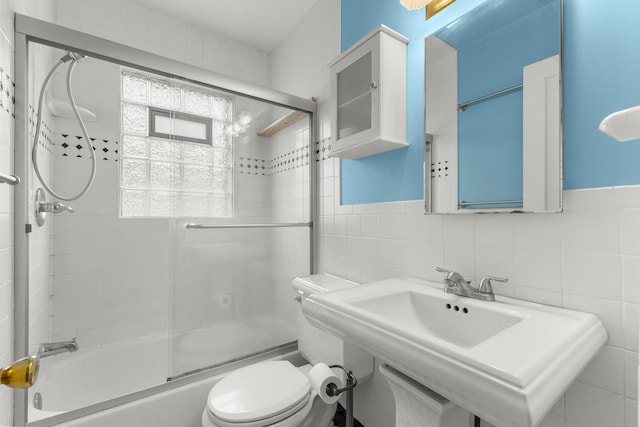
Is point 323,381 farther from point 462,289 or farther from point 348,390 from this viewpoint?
point 462,289

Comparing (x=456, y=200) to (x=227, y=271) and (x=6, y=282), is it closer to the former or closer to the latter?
(x=227, y=271)

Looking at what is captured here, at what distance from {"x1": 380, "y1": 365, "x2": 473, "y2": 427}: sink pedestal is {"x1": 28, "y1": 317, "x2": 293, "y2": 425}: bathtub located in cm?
105

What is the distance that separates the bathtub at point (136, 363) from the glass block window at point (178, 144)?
71 cm

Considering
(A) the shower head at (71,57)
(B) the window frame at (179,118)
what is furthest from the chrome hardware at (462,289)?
(A) the shower head at (71,57)

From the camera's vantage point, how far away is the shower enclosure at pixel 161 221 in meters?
1.51

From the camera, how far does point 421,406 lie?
807 millimetres

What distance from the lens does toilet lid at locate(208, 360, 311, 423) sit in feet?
3.51

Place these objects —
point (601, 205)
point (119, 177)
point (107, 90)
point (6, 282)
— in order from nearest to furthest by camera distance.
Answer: point (601, 205) → point (6, 282) → point (107, 90) → point (119, 177)

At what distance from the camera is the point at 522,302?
2.95 feet

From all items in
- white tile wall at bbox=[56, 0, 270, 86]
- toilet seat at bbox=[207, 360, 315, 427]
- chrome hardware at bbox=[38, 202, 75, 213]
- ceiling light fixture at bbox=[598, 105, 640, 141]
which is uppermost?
white tile wall at bbox=[56, 0, 270, 86]

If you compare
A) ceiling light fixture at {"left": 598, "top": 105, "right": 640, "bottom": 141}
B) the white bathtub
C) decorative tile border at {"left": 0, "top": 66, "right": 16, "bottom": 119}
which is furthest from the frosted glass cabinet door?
the white bathtub

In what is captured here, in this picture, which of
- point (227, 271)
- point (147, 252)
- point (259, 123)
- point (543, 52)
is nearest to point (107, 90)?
point (259, 123)

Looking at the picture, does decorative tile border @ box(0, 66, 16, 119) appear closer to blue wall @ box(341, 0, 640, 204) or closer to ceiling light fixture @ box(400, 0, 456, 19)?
ceiling light fixture @ box(400, 0, 456, 19)

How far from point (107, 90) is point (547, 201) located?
2.14 meters
